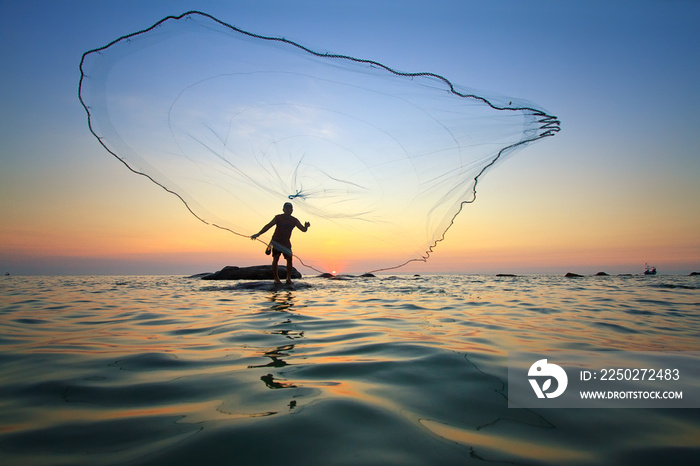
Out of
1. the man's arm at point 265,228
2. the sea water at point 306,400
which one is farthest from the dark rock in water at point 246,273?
the sea water at point 306,400

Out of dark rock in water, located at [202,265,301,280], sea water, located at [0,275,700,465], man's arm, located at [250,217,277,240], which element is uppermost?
man's arm, located at [250,217,277,240]

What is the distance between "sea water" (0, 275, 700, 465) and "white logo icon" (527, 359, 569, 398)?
0.29 m

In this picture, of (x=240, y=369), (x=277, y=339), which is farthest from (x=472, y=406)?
(x=277, y=339)

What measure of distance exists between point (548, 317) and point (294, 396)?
582cm

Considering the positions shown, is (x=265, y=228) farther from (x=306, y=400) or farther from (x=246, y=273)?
(x=246, y=273)

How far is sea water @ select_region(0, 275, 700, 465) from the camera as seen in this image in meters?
1.88

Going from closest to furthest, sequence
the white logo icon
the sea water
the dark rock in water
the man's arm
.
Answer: the sea water < the white logo icon < the man's arm < the dark rock in water

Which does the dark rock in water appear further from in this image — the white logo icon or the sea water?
the white logo icon

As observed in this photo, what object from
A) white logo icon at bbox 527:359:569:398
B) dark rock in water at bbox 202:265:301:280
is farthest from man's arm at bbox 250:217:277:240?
dark rock in water at bbox 202:265:301:280

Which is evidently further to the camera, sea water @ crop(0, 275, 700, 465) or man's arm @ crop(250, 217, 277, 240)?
man's arm @ crop(250, 217, 277, 240)

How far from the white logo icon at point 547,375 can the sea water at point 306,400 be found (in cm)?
29

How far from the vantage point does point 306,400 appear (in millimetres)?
2531

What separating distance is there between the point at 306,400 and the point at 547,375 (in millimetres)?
2224

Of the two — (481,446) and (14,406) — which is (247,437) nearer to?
(481,446)
